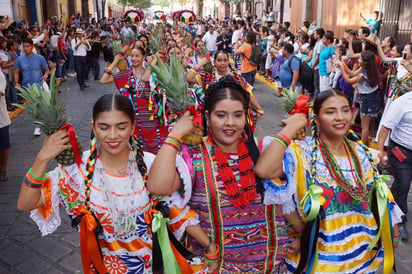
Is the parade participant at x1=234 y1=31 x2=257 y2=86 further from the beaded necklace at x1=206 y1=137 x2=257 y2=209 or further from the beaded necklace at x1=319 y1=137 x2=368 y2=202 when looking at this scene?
the beaded necklace at x1=206 y1=137 x2=257 y2=209

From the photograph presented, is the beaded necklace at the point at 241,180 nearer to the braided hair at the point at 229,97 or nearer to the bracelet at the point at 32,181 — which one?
the braided hair at the point at 229,97

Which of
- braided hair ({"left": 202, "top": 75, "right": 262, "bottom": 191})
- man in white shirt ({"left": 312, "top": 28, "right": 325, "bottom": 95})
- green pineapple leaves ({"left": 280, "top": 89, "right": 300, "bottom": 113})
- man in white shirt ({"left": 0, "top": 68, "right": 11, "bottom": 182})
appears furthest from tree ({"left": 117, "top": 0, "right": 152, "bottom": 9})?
braided hair ({"left": 202, "top": 75, "right": 262, "bottom": 191})

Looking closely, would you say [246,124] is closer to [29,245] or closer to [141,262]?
[141,262]

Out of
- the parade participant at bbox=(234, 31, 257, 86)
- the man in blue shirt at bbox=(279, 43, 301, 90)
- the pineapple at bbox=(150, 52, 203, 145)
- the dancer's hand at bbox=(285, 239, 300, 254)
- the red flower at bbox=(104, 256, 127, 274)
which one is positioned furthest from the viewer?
the parade participant at bbox=(234, 31, 257, 86)

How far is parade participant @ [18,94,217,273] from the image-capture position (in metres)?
2.44

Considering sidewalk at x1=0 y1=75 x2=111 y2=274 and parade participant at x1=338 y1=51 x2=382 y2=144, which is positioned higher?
parade participant at x1=338 y1=51 x2=382 y2=144

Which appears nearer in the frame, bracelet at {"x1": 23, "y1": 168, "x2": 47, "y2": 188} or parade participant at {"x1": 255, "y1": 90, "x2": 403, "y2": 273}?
bracelet at {"x1": 23, "y1": 168, "x2": 47, "y2": 188}

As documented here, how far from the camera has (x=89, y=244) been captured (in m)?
2.44

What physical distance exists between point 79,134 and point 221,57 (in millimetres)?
3872

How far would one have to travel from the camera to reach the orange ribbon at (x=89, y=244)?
2.40m

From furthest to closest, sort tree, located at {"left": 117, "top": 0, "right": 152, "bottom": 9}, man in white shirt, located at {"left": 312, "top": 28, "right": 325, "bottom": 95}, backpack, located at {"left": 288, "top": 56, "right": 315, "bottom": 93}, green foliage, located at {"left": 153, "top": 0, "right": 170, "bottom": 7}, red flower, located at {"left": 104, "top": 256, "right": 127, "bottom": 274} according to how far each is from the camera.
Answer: green foliage, located at {"left": 153, "top": 0, "right": 170, "bottom": 7}
tree, located at {"left": 117, "top": 0, "right": 152, "bottom": 9}
man in white shirt, located at {"left": 312, "top": 28, "right": 325, "bottom": 95}
backpack, located at {"left": 288, "top": 56, "right": 315, "bottom": 93}
red flower, located at {"left": 104, "top": 256, "right": 127, "bottom": 274}

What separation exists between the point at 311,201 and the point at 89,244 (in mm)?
1340

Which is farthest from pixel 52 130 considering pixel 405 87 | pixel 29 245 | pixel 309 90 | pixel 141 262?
pixel 309 90

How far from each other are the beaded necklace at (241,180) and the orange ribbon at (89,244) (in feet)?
2.65
